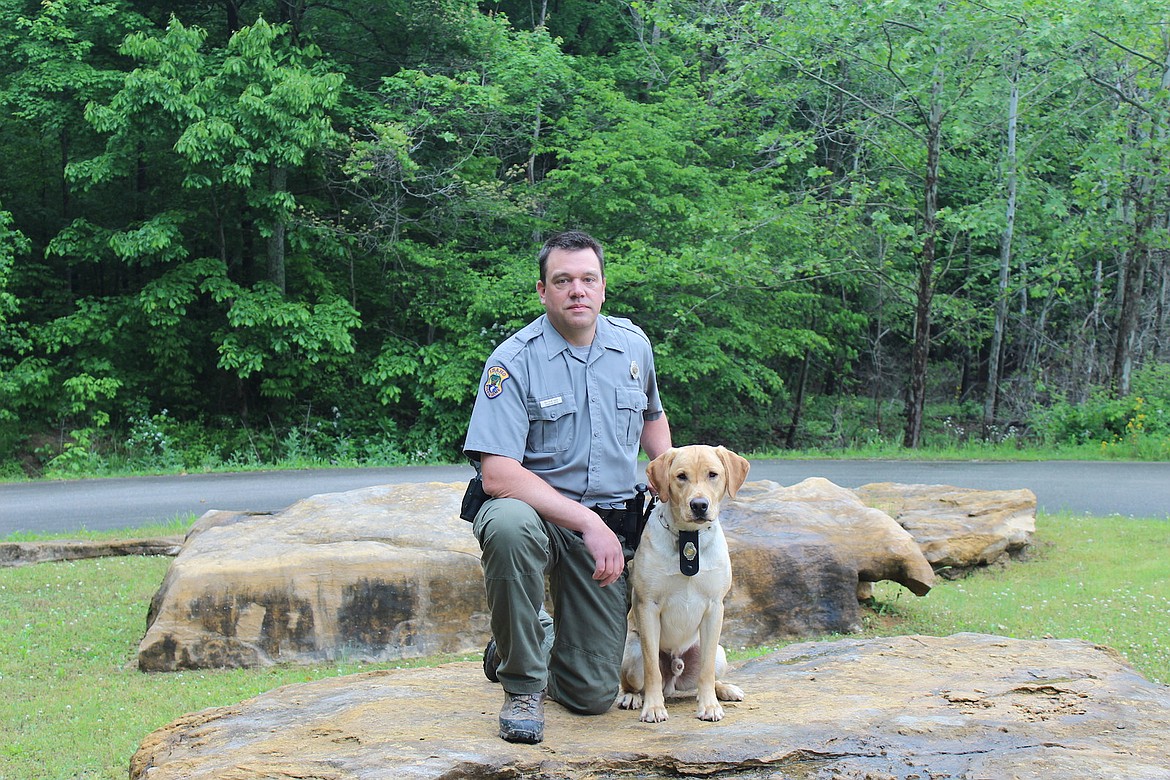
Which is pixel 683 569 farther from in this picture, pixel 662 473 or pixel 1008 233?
pixel 1008 233

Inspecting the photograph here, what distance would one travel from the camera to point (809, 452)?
57.2ft

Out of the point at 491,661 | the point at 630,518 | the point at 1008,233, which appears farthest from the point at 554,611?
the point at 1008,233

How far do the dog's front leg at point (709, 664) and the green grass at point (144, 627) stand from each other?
2808 mm

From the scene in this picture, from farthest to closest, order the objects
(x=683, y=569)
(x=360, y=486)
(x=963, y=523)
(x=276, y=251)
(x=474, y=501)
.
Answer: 1. (x=276, y=251)
2. (x=360, y=486)
3. (x=963, y=523)
4. (x=474, y=501)
5. (x=683, y=569)

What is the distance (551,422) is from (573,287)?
21.8 inches

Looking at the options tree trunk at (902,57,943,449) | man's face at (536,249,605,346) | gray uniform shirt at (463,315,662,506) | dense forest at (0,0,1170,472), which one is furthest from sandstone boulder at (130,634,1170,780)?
tree trunk at (902,57,943,449)

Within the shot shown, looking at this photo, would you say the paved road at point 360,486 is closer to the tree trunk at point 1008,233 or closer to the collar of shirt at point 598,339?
the tree trunk at point 1008,233

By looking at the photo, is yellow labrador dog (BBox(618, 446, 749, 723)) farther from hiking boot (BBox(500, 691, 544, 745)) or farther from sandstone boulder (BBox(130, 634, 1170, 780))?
hiking boot (BBox(500, 691, 544, 745))

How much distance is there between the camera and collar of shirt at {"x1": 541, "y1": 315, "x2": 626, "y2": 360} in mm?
4082

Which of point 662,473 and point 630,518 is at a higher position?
point 662,473

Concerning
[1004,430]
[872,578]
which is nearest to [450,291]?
[1004,430]

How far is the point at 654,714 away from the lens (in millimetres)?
3873

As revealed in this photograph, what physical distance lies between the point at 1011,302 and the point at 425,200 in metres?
14.0

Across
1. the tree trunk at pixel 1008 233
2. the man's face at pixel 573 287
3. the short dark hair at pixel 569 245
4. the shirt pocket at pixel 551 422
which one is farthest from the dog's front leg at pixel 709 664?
the tree trunk at pixel 1008 233
